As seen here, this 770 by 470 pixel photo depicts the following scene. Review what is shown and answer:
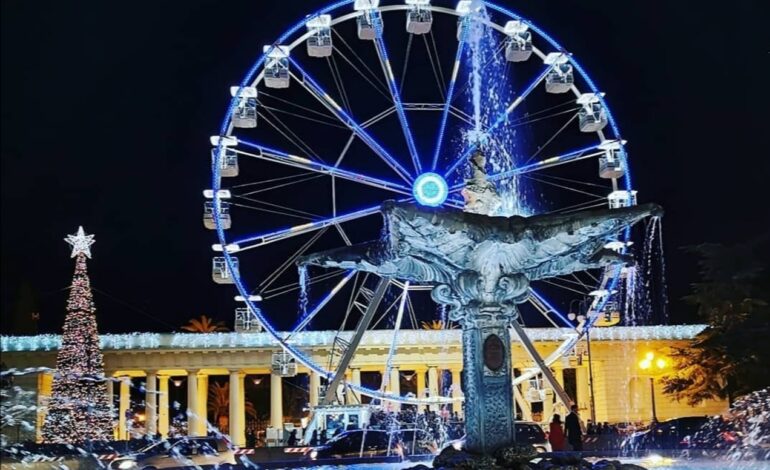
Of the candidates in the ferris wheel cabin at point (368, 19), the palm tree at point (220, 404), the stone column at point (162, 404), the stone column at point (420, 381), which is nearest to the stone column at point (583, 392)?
the stone column at point (420, 381)

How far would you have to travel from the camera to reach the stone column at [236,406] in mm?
55656

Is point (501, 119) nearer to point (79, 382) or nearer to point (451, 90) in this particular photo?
point (451, 90)

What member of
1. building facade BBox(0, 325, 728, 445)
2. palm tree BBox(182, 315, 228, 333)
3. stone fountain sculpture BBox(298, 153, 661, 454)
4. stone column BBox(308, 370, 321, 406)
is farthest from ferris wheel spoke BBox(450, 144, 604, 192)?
palm tree BBox(182, 315, 228, 333)

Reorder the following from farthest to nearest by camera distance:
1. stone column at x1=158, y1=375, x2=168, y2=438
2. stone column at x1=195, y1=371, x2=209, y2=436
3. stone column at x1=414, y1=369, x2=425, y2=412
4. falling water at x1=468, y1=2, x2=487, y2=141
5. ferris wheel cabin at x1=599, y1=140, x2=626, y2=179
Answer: stone column at x1=414, y1=369, x2=425, y2=412
stone column at x1=158, y1=375, x2=168, y2=438
stone column at x1=195, y1=371, x2=209, y2=436
ferris wheel cabin at x1=599, y1=140, x2=626, y2=179
falling water at x1=468, y1=2, x2=487, y2=141

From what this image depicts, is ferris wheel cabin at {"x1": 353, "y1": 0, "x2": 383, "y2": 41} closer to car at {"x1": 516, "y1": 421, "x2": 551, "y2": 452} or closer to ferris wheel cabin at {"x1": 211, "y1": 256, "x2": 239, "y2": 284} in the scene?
ferris wheel cabin at {"x1": 211, "y1": 256, "x2": 239, "y2": 284}

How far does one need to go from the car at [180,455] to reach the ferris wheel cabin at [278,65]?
36.1ft

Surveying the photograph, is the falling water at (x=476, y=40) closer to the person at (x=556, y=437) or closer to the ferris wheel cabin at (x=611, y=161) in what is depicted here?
the ferris wheel cabin at (x=611, y=161)

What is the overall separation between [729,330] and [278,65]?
16.6 metres

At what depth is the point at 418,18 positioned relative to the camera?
3069 cm

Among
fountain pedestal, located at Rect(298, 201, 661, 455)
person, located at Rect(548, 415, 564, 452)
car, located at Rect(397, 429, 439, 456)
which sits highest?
fountain pedestal, located at Rect(298, 201, 661, 455)

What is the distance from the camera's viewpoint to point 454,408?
55375 millimetres

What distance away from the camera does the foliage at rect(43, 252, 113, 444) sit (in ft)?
113

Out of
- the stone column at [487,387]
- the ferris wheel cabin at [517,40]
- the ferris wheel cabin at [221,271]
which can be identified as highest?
the ferris wheel cabin at [517,40]

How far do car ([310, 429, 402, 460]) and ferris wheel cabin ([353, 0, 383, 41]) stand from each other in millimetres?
12918
